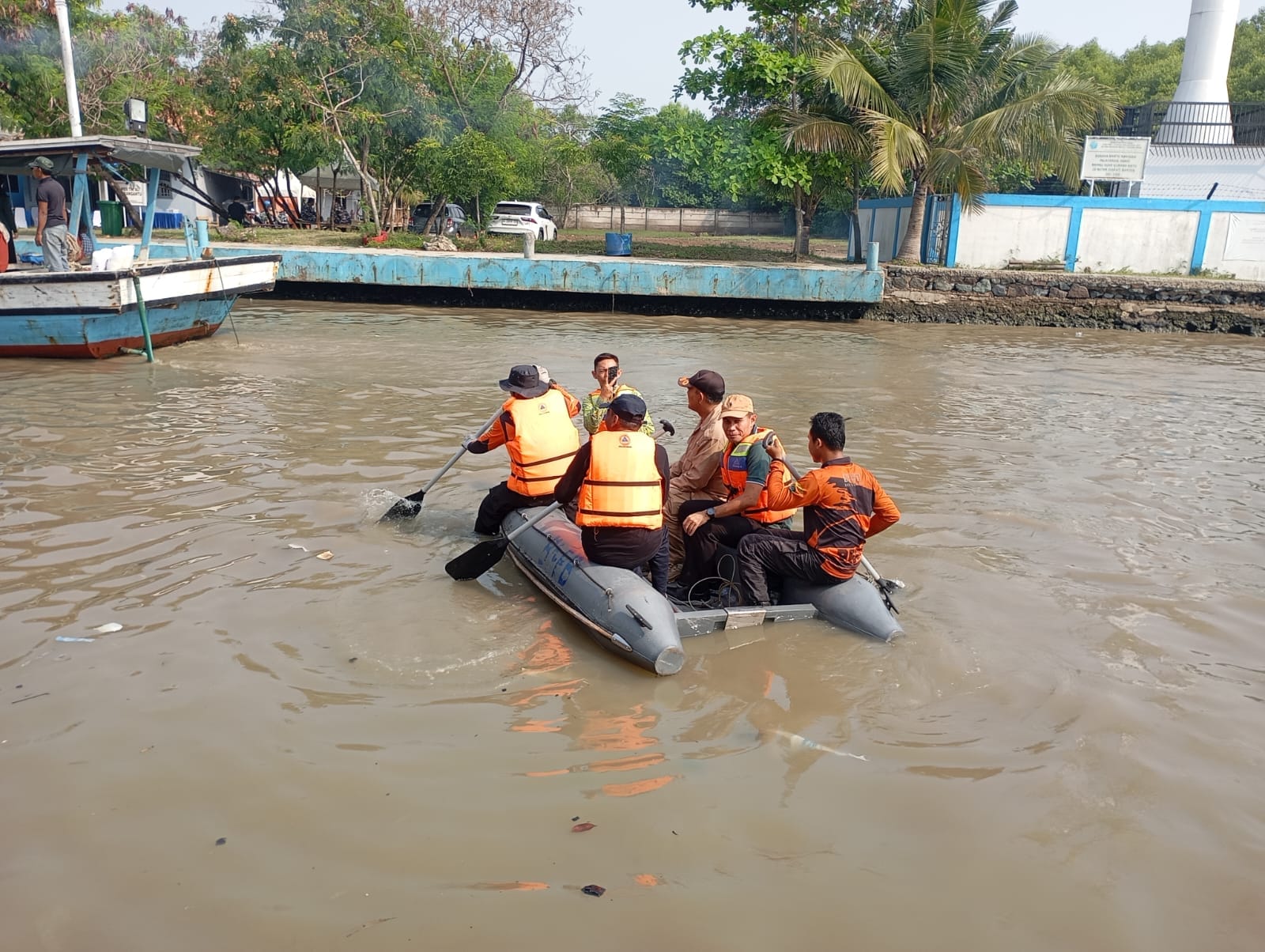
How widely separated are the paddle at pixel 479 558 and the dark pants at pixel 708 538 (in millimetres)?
778

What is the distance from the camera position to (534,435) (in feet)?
19.6

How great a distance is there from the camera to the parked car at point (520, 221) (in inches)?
1016

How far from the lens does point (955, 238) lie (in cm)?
2098

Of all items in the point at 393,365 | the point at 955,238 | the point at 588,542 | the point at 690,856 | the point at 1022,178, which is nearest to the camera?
the point at 690,856

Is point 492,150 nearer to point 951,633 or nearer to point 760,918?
point 951,633

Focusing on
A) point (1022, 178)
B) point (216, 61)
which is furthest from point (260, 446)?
point (1022, 178)

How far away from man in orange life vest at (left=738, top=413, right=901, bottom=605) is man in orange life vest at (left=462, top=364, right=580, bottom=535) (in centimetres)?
139

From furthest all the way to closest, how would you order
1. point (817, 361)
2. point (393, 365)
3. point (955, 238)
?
1. point (955, 238)
2. point (817, 361)
3. point (393, 365)

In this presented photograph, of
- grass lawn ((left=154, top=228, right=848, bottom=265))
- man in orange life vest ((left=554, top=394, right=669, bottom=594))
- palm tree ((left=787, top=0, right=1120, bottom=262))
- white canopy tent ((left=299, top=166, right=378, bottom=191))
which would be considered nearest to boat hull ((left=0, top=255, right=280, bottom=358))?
grass lawn ((left=154, top=228, right=848, bottom=265))

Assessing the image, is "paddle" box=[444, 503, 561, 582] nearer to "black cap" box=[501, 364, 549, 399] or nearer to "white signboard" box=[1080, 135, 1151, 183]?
"black cap" box=[501, 364, 549, 399]

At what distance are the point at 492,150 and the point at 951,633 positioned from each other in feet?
63.2

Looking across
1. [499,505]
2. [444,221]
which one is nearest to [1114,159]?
[444,221]

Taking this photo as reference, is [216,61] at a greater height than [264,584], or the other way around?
[216,61]

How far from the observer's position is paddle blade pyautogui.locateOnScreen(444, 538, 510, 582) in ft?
18.4
